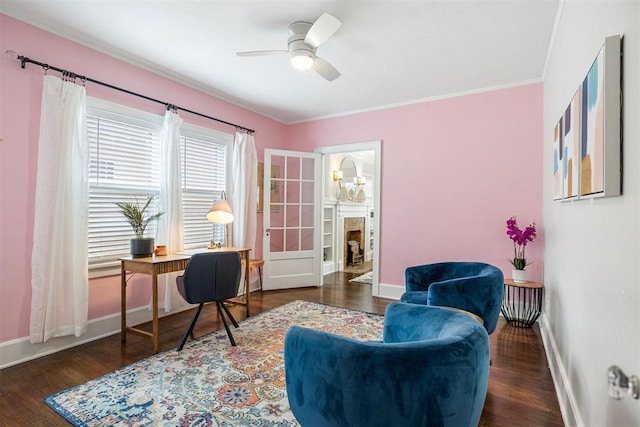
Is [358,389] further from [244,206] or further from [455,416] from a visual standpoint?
[244,206]

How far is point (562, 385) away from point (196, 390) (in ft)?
7.36

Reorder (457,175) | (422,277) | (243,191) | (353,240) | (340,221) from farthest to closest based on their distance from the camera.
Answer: (353,240), (340,221), (243,191), (457,175), (422,277)

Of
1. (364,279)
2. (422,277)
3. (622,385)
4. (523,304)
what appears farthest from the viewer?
(364,279)

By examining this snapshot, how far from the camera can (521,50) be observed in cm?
286

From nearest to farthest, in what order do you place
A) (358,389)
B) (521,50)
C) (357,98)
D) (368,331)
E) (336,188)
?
1. (358,389)
2. (521,50)
3. (368,331)
4. (357,98)
5. (336,188)

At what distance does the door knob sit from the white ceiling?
92.3 inches

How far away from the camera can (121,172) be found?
3111mm

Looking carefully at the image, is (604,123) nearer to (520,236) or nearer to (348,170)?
(520,236)

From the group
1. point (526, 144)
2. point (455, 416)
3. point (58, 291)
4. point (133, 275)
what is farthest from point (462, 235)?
point (58, 291)

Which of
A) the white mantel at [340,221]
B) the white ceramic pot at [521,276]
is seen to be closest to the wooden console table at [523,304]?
the white ceramic pot at [521,276]

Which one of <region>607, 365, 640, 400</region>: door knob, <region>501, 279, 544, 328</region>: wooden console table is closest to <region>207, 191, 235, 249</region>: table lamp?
<region>501, 279, 544, 328</region>: wooden console table

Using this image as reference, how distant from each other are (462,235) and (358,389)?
3246 mm

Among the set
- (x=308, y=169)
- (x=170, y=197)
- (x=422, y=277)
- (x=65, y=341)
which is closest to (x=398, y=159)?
(x=308, y=169)

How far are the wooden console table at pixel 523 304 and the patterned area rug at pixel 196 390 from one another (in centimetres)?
153
